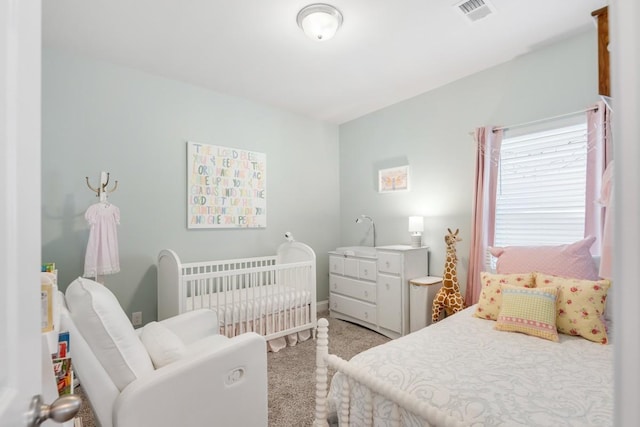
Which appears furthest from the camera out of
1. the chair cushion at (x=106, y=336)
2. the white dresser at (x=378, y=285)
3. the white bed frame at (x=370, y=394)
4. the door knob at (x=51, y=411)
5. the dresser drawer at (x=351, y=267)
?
the dresser drawer at (x=351, y=267)

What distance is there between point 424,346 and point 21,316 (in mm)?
1538

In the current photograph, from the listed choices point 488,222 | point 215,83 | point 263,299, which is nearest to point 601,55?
point 488,222

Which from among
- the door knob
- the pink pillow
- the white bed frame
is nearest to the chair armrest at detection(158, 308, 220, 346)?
the white bed frame

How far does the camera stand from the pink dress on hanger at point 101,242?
2294 mm

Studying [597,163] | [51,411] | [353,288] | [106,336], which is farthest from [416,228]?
[51,411]

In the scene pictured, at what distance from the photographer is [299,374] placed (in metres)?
2.32

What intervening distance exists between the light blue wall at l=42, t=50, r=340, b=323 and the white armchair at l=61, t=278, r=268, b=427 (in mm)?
1479

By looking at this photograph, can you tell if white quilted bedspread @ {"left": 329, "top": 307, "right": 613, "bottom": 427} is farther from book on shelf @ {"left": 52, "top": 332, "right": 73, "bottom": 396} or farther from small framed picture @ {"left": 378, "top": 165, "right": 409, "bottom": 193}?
small framed picture @ {"left": 378, "top": 165, "right": 409, "bottom": 193}

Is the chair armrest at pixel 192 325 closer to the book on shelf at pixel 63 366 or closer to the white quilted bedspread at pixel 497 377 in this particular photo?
the book on shelf at pixel 63 366

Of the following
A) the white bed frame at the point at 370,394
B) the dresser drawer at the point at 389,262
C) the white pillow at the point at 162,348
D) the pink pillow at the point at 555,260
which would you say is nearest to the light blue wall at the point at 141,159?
the dresser drawer at the point at 389,262

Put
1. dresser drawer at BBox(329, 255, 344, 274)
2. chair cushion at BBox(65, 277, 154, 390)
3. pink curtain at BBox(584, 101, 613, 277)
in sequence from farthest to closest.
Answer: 1. dresser drawer at BBox(329, 255, 344, 274)
2. pink curtain at BBox(584, 101, 613, 277)
3. chair cushion at BBox(65, 277, 154, 390)

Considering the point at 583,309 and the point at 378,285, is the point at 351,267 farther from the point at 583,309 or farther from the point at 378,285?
the point at 583,309

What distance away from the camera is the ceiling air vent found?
194 cm

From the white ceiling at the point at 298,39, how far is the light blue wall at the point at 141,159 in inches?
8.4
